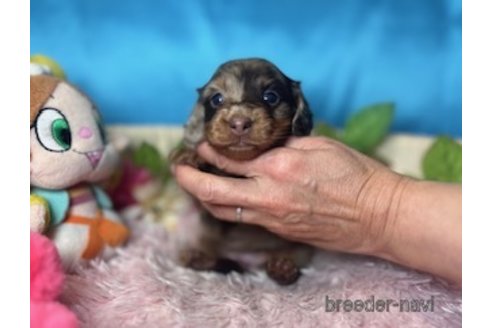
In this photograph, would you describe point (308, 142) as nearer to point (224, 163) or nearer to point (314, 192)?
point (314, 192)

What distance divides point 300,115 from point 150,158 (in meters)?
0.82

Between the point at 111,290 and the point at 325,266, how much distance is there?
620 mm

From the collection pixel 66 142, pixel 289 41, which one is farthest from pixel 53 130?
pixel 289 41

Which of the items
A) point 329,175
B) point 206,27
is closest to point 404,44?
point 206,27

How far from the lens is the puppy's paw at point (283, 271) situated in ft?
5.83

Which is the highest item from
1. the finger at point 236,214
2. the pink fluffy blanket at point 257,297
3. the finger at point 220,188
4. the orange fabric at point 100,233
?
the finger at point 220,188

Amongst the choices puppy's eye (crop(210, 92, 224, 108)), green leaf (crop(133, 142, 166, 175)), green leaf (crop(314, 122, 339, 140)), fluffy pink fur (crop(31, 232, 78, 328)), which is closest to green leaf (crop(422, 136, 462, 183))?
green leaf (crop(314, 122, 339, 140))

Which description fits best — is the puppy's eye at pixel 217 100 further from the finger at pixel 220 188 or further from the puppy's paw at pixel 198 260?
the puppy's paw at pixel 198 260

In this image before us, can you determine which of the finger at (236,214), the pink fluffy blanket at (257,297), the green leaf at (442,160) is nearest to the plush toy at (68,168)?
the pink fluffy blanket at (257,297)

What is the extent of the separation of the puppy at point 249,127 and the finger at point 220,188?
6 cm

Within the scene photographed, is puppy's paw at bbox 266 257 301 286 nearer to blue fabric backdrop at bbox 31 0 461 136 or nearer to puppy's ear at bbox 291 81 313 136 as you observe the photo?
puppy's ear at bbox 291 81 313 136

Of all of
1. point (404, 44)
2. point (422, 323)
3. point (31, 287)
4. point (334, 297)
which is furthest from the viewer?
point (404, 44)

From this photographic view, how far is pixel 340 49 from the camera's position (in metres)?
2.45

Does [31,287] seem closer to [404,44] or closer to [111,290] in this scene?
[111,290]
